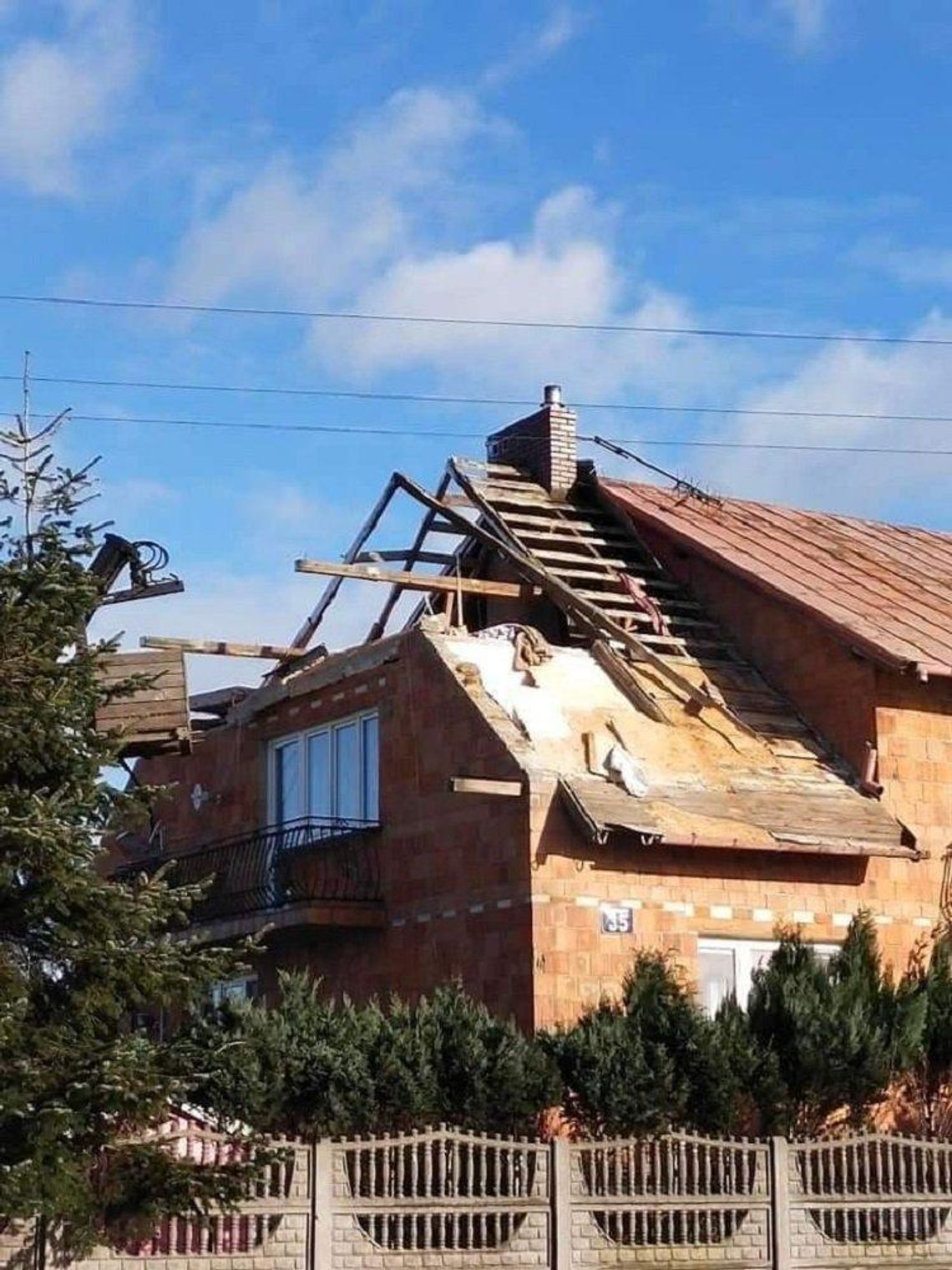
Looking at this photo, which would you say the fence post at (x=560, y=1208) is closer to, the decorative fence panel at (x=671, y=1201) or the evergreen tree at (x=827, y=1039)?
the decorative fence panel at (x=671, y=1201)

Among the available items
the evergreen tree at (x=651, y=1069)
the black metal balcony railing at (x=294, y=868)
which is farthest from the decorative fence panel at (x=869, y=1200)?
the black metal balcony railing at (x=294, y=868)

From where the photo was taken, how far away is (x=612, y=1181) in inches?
629

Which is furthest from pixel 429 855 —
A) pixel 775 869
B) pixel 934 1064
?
pixel 934 1064

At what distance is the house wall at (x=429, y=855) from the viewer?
20297 millimetres

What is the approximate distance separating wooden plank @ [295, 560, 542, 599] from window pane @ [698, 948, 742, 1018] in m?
5.00

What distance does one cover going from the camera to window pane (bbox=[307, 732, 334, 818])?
77.7ft

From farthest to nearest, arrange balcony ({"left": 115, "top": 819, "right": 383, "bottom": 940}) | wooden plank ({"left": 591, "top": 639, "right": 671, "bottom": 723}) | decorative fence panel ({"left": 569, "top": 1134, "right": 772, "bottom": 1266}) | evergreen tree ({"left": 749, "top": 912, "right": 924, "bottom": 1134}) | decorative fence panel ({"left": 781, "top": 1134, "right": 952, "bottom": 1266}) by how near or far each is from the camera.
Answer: wooden plank ({"left": 591, "top": 639, "right": 671, "bottom": 723}), balcony ({"left": 115, "top": 819, "right": 383, "bottom": 940}), evergreen tree ({"left": 749, "top": 912, "right": 924, "bottom": 1134}), decorative fence panel ({"left": 781, "top": 1134, "right": 952, "bottom": 1266}), decorative fence panel ({"left": 569, "top": 1134, "right": 772, "bottom": 1266})

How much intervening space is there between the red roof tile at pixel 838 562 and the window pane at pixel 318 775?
16.9 ft

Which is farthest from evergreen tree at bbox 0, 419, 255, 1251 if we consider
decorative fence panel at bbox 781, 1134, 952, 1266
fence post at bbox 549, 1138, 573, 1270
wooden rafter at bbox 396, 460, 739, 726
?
wooden rafter at bbox 396, 460, 739, 726

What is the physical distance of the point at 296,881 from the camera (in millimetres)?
22344

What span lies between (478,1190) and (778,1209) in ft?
8.53

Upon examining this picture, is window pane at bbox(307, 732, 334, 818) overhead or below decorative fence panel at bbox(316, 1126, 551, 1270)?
overhead

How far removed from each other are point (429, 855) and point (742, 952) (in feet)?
11.0

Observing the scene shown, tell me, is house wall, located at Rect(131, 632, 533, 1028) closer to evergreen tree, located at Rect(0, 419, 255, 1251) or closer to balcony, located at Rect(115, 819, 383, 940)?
balcony, located at Rect(115, 819, 383, 940)
